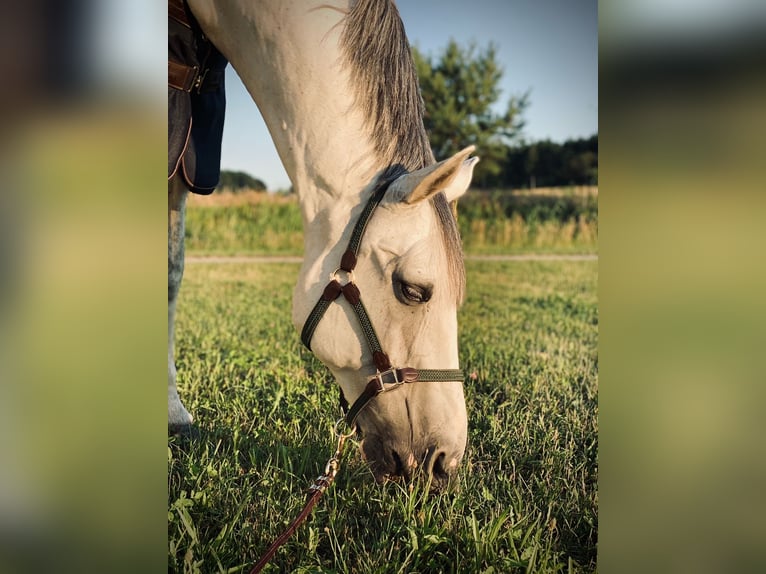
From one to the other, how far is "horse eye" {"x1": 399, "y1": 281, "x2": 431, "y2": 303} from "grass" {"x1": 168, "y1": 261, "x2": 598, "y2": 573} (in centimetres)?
54

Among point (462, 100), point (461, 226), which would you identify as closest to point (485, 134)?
point (462, 100)

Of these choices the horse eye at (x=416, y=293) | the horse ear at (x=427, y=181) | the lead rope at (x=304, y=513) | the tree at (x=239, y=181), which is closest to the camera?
the lead rope at (x=304, y=513)

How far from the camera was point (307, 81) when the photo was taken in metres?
1.75

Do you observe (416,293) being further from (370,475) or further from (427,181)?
(370,475)

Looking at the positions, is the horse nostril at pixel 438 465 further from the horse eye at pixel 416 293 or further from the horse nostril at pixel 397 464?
the horse eye at pixel 416 293

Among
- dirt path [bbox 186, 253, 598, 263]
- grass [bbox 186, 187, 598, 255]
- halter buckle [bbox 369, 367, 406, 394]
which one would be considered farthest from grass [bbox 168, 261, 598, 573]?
grass [bbox 186, 187, 598, 255]

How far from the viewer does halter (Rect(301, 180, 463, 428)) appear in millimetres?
1672

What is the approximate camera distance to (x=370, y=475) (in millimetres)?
1838

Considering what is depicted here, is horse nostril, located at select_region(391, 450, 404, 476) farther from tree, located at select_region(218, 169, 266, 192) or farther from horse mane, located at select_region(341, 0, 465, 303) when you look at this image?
tree, located at select_region(218, 169, 266, 192)

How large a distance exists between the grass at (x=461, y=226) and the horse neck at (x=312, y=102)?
597cm

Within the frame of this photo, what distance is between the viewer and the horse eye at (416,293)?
166cm
